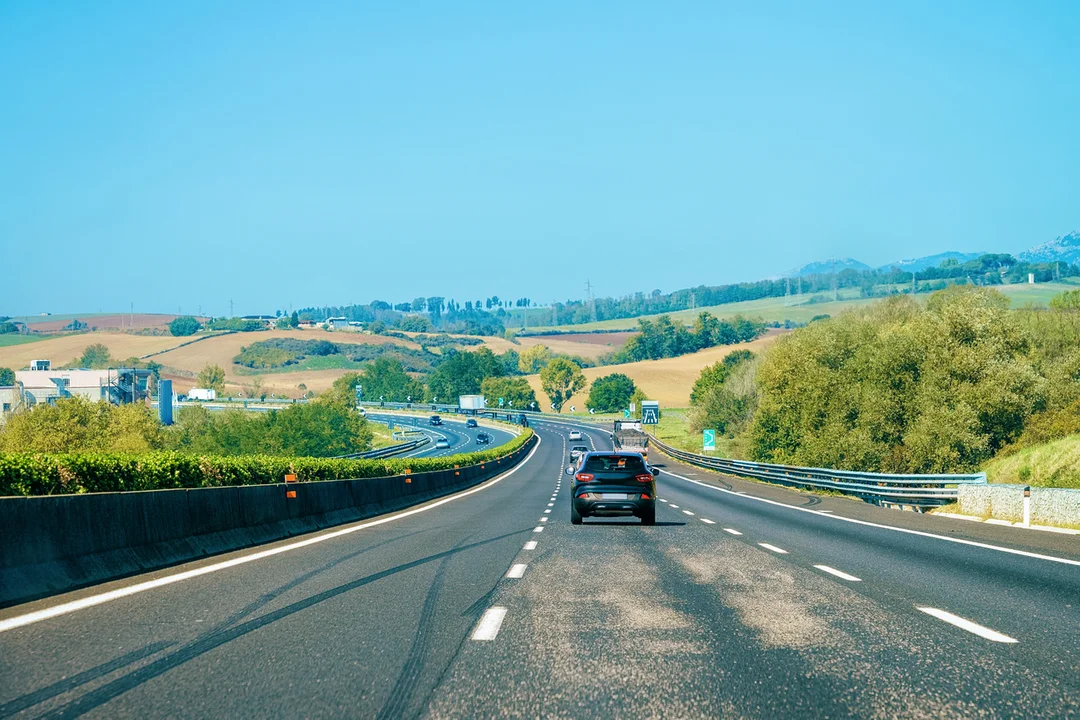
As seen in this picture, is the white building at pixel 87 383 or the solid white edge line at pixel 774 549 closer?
the solid white edge line at pixel 774 549

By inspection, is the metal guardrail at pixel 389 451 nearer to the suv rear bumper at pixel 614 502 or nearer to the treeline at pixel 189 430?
the treeline at pixel 189 430

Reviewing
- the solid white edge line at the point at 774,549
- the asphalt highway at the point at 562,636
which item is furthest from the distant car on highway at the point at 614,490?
the asphalt highway at the point at 562,636

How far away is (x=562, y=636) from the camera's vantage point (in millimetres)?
8656

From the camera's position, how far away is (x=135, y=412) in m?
105

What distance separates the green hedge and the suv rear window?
6634mm

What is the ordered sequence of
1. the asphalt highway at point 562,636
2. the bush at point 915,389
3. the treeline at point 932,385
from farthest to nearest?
the bush at point 915,389 < the treeline at point 932,385 < the asphalt highway at point 562,636

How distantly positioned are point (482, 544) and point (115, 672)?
10.6m

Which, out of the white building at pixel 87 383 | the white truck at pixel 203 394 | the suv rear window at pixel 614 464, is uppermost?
the suv rear window at pixel 614 464

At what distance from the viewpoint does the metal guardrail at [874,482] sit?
2980 centimetres

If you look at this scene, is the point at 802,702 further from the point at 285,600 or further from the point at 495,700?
the point at 285,600

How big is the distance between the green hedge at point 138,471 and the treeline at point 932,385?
39.1 meters

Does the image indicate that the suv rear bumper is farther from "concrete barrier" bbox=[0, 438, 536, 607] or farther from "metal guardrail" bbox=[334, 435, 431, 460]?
"metal guardrail" bbox=[334, 435, 431, 460]

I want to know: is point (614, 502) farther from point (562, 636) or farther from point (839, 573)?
point (562, 636)

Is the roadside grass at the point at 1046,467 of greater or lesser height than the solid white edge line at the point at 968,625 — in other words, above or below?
below
